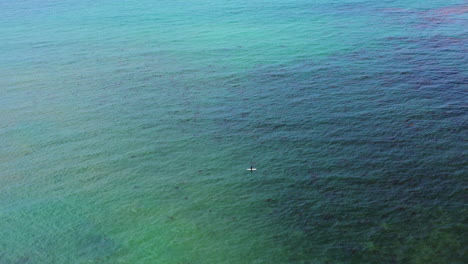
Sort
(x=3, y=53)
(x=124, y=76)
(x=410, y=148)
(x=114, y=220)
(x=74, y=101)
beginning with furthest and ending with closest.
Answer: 1. (x=3, y=53)
2. (x=124, y=76)
3. (x=74, y=101)
4. (x=410, y=148)
5. (x=114, y=220)

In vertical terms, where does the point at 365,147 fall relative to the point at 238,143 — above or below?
above

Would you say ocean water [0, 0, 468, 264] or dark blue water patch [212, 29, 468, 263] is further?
ocean water [0, 0, 468, 264]

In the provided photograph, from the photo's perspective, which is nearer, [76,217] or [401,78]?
[76,217]

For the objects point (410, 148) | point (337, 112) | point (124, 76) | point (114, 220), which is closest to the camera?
point (114, 220)

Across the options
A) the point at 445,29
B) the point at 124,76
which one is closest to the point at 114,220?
the point at 124,76

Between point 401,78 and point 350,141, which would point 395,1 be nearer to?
point 401,78

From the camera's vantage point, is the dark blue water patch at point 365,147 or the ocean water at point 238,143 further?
the ocean water at point 238,143

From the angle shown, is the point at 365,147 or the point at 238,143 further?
the point at 238,143

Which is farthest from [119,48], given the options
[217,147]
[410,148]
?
[410,148]
